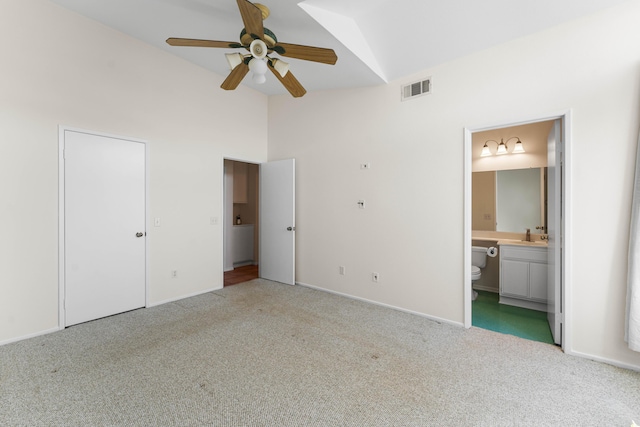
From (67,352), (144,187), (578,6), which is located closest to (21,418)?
(67,352)

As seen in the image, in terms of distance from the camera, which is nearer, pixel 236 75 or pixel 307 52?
pixel 307 52

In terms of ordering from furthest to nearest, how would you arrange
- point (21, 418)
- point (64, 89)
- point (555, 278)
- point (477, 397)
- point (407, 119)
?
1. point (407, 119)
2. point (64, 89)
3. point (555, 278)
4. point (477, 397)
5. point (21, 418)

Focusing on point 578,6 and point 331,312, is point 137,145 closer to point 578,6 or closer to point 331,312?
point 331,312

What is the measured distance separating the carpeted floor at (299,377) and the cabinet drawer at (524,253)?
134 centimetres

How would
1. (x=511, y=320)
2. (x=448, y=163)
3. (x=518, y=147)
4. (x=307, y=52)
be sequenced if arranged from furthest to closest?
1. (x=518, y=147)
2. (x=511, y=320)
3. (x=448, y=163)
4. (x=307, y=52)

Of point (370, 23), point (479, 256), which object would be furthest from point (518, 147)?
point (370, 23)

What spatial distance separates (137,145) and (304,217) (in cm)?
237

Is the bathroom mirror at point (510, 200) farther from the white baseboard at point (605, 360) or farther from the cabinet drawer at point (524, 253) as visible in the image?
the white baseboard at point (605, 360)

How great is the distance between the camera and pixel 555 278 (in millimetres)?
2629

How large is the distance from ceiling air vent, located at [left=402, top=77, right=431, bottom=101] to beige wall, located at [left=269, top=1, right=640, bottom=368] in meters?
0.06

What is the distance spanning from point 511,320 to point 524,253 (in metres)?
0.92

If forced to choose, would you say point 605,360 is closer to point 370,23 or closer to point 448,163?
point 448,163

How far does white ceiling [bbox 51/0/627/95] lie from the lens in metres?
2.42

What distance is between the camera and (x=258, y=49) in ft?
7.19
